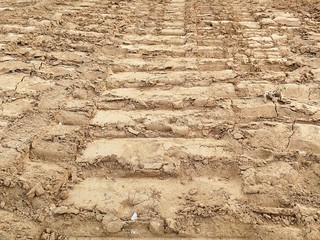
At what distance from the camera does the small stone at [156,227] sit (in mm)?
1656

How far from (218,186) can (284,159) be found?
43cm

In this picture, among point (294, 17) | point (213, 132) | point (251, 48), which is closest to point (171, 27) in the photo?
point (251, 48)

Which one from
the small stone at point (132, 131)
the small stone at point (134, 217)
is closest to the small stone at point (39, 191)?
the small stone at point (134, 217)

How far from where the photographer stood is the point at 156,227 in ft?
5.45

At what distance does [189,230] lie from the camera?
1.66m

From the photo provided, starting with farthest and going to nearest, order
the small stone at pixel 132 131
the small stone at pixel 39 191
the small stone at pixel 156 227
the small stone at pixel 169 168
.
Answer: the small stone at pixel 132 131 → the small stone at pixel 169 168 → the small stone at pixel 39 191 → the small stone at pixel 156 227

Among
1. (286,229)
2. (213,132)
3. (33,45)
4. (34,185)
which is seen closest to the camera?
(286,229)

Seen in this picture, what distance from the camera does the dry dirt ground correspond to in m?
1.71

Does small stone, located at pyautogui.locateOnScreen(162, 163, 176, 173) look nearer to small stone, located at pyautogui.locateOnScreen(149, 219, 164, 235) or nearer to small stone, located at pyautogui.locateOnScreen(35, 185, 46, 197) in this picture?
small stone, located at pyautogui.locateOnScreen(149, 219, 164, 235)

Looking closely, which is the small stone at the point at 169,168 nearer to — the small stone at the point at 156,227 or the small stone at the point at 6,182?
the small stone at the point at 156,227

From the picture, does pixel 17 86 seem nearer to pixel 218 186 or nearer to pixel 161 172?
pixel 161 172

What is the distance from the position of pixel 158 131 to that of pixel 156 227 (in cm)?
77

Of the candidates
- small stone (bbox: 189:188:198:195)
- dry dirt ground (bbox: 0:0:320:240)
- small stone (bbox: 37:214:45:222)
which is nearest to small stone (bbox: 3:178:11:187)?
dry dirt ground (bbox: 0:0:320:240)

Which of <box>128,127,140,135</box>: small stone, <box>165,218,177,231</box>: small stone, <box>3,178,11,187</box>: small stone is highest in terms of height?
<box>3,178,11,187</box>: small stone
